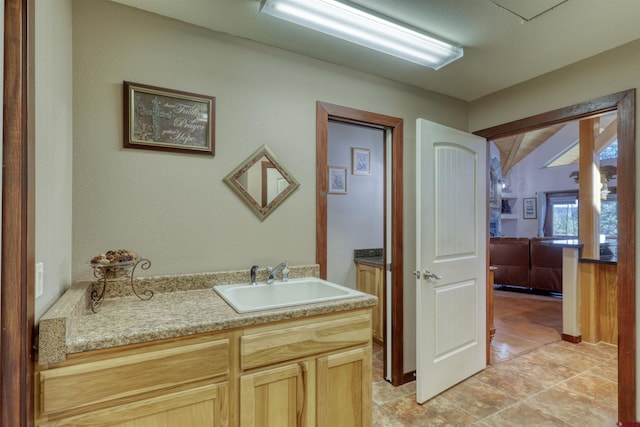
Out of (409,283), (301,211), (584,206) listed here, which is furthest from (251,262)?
(584,206)

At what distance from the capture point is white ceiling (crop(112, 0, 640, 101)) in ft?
5.20

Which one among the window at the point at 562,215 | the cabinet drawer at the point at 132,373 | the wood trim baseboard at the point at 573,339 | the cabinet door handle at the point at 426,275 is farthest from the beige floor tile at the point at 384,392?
the window at the point at 562,215

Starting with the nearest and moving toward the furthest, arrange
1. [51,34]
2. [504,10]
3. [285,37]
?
[51,34], [504,10], [285,37]

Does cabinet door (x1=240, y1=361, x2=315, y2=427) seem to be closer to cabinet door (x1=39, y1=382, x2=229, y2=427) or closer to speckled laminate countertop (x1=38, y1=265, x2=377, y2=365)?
cabinet door (x1=39, y1=382, x2=229, y2=427)

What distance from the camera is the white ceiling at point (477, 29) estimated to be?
62.4 inches

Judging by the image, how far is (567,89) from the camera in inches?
88.8

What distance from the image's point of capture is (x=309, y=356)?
141 centimetres

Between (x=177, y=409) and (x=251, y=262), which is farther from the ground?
(x=251, y=262)

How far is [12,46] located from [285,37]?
1.34m

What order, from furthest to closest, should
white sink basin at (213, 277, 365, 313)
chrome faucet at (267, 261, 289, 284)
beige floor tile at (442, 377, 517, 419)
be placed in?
beige floor tile at (442, 377, 517, 419) → chrome faucet at (267, 261, 289, 284) → white sink basin at (213, 277, 365, 313)

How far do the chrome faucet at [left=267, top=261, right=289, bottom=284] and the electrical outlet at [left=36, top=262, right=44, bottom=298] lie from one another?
40.1 inches

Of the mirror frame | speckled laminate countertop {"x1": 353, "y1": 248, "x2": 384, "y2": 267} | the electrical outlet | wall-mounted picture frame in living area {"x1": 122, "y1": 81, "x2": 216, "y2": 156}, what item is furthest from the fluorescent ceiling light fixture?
speckled laminate countertop {"x1": 353, "y1": 248, "x2": 384, "y2": 267}

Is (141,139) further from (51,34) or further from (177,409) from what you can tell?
(177,409)

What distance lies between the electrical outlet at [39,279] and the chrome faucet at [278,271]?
1.02m
